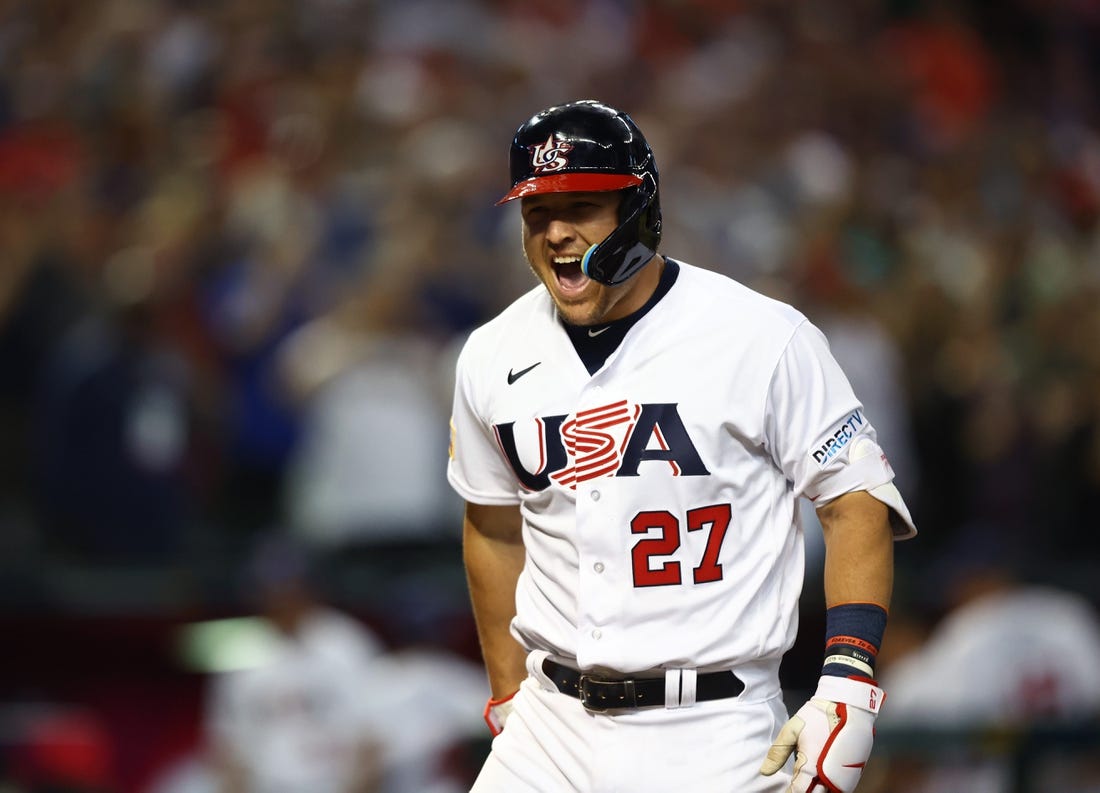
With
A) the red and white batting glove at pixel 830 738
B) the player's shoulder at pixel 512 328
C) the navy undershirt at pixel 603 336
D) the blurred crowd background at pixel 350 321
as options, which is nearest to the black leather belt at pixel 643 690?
the red and white batting glove at pixel 830 738

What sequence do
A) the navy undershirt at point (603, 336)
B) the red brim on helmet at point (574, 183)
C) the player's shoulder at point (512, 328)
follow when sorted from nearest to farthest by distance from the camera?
the red brim on helmet at point (574, 183)
the navy undershirt at point (603, 336)
the player's shoulder at point (512, 328)

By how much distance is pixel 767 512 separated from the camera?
11.3ft

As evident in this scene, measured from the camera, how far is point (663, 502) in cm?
338

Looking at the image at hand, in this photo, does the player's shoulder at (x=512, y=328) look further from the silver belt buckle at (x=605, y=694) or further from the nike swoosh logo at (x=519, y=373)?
the silver belt buckle at (x=605, y=694)

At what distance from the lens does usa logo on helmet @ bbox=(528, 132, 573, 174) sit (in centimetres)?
345

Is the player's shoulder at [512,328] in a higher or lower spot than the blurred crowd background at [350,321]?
higher

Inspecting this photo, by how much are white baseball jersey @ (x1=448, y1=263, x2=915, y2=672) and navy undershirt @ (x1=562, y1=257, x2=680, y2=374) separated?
20 mm

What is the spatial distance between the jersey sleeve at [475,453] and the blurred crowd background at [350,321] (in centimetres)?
237

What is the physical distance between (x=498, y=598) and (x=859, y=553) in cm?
92

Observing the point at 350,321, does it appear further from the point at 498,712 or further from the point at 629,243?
the point at 629,243

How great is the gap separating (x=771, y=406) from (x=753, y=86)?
6971 mm

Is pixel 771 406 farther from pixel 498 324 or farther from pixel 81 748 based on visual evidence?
pixel 81 748

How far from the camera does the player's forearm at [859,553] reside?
10.8ft

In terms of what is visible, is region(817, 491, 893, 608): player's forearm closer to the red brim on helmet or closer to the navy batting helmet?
the navy batting helmet
